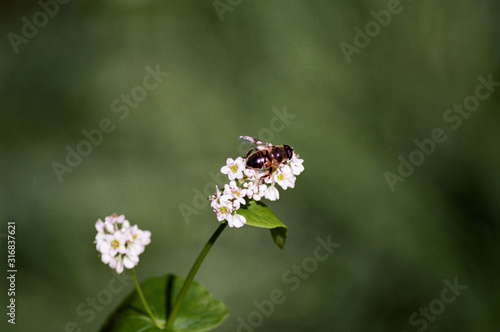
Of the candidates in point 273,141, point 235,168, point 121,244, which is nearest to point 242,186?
point 235,168

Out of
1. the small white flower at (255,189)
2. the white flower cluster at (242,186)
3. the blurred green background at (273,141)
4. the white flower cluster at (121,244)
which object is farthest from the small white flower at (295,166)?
the blurred green background at (273,141)

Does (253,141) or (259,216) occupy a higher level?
(253,141)

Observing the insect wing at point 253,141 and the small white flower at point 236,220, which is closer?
the small white flower at point 236,220

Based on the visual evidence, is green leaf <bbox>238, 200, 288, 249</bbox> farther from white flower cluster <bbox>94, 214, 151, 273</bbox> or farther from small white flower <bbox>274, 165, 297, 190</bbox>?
white flower cluster <bbox>94, 214, 151, 273</bbox>

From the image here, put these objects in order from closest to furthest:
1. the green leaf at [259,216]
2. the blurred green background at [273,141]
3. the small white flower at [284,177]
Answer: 1. the green leaf at [259,216]
2. the small white flower at [284,177]
3. the blurred green background at [273,141]

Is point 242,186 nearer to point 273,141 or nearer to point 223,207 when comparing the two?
point 223,207

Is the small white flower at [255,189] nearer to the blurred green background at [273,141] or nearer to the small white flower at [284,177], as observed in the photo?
the small white flower at [284,177]

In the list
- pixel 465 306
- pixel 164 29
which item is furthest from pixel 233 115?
pixel 465 306
